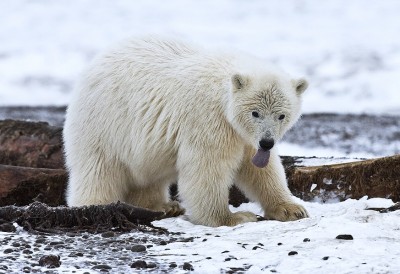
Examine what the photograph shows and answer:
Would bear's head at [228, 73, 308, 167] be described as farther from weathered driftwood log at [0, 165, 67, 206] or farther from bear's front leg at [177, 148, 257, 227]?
weathered driftwood log at [0, 165, 67, 206]

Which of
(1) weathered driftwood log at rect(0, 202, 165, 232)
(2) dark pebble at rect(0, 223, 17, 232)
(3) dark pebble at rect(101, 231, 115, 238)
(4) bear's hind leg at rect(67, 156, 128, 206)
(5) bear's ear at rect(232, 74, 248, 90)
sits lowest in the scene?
(3) dark pebble at rect(101, 231, 115, 238)

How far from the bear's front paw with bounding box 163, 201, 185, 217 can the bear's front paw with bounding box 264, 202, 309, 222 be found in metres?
1.13

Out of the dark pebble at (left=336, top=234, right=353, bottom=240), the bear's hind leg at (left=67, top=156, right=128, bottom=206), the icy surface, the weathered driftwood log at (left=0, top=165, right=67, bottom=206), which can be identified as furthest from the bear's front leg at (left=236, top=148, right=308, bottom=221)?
the icy surface

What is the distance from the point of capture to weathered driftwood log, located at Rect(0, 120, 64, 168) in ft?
30.8

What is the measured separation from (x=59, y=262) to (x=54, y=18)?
2757 centimetres

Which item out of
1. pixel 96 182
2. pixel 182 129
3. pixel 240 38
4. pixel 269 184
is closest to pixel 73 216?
pixel 96 182

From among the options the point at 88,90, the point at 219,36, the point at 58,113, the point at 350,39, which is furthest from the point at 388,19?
the point at 88,90

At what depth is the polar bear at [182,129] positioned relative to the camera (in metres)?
6.81

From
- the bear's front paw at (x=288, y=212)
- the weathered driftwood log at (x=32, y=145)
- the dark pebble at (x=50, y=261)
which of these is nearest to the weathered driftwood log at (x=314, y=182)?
the weathered driftwood log at (x=32, y=145)

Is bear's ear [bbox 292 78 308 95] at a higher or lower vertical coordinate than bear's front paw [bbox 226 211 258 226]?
higher

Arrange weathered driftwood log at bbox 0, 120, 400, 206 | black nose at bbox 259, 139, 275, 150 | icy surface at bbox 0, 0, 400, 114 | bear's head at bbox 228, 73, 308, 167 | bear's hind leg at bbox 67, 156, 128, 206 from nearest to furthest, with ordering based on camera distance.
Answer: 1. black nose at bbox 259, 139, 275, 150
2. bear's head at bbox 228, 73, 308, 167
3. bear's hind leg at bbox 67, 156, 128, 206
4. weathered driftwood log at bbox 0, 120, 400, 206
5. icy surface at bbox 0, 0, 400, 114

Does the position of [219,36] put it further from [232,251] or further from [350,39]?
[232,251]

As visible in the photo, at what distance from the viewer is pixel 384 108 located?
18.2 metres

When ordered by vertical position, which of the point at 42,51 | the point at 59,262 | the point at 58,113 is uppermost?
the point at 42,51
